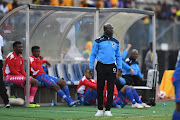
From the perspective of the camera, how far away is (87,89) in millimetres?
16656

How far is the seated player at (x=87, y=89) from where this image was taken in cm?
1627

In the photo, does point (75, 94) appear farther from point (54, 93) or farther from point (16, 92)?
point (16, 92)

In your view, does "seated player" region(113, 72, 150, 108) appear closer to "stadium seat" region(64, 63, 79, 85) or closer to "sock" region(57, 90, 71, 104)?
"sock" region(57, 90, 71, 104)

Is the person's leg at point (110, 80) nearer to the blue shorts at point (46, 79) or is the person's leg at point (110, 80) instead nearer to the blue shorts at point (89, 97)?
the blue shorts at point (89, 97)

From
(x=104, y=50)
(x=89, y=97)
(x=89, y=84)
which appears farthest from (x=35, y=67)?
(x=104, y=50)

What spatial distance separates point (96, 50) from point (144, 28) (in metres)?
13.4

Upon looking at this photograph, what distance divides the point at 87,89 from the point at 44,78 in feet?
4.06

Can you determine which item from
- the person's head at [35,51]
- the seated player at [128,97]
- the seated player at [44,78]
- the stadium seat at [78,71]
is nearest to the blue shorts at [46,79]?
the seated player at [44,78]

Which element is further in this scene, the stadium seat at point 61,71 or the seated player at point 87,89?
the stadium seat at point 61,71

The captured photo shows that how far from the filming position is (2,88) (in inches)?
583

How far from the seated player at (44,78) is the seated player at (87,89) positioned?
40 cm

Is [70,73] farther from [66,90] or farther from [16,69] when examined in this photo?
[16,69]

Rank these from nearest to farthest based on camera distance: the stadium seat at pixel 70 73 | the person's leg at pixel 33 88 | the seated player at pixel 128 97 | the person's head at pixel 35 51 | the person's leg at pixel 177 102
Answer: the person's leg at pixel 177 102 → the seated player at pixel 128 97 → the person's leg at pixel 33 88 → the person's head at pixel 35 51 → the stadium seat at pixel 70 73

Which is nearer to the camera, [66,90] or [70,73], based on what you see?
[66,90]
